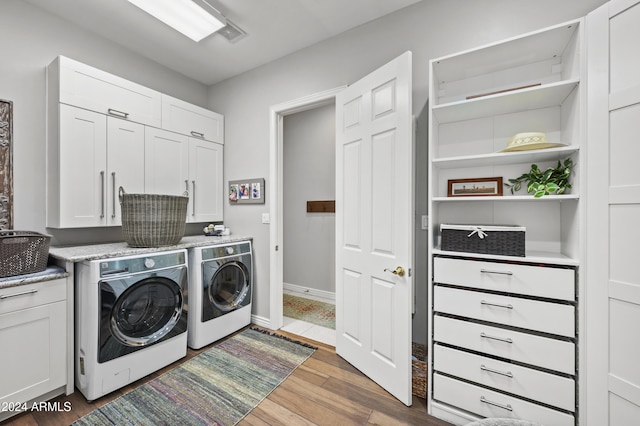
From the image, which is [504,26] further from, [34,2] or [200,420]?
[34,2]

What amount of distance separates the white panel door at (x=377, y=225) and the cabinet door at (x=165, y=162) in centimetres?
165

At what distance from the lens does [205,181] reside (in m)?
3.02

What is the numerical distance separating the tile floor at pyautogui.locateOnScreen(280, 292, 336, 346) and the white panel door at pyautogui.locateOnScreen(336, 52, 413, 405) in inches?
13.5

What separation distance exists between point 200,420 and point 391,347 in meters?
1.23

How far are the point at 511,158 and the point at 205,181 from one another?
9.14 ft

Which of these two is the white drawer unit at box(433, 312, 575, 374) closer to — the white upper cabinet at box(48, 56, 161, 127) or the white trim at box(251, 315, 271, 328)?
the white trim at box(251, 315, 271, 328)

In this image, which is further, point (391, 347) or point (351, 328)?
point (351, 328)

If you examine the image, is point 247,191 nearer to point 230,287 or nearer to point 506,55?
point 230,287

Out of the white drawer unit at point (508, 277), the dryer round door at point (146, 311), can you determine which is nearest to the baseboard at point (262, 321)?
the dryer round door at point (146, 311)

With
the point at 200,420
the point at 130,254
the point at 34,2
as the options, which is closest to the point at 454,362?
the point at 200,420

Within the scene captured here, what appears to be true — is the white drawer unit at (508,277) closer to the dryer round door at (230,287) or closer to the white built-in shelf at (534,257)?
the white built-in shelf at (534,257)

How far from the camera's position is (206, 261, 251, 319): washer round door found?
2.47 meters

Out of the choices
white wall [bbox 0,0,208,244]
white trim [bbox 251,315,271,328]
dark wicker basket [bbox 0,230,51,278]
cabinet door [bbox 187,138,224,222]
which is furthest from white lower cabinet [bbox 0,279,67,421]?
white trim [bbox 251,315,271,328]

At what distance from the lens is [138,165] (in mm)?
2451
